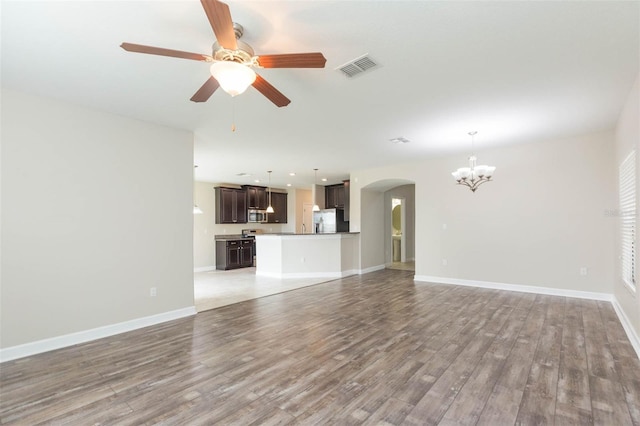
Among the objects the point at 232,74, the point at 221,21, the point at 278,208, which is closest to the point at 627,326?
the point at 232,74

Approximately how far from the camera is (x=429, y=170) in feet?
21.8

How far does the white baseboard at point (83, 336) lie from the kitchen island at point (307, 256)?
316 cm

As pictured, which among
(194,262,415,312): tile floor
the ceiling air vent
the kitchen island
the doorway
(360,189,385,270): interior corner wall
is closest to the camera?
the ceiling air vent

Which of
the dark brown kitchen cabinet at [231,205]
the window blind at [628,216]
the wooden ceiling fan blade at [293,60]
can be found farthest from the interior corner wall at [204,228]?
the window blind at [628,216]

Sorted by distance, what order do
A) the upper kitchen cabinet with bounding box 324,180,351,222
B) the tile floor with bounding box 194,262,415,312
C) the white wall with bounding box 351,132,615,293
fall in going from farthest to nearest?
the upper kitchen cabinet with bounding box 324,180,351,222
the tile floor with bounding box 194,262,415,312
the white wall with bounding box 351,132,615,293

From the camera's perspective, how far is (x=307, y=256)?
7398 mm

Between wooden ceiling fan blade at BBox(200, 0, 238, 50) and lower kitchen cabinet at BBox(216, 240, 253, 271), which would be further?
lower kitchen cabinet at BBox(216, 240, 253, 271)

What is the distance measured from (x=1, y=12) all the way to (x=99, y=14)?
610 millimetres

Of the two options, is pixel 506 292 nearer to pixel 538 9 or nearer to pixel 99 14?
pixel 538 9

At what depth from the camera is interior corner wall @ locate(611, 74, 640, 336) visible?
9.80 ft

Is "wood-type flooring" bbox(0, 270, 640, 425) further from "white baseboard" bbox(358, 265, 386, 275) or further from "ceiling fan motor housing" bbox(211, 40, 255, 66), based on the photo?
"white baseboard" bbox(358, 265, 386, 275)

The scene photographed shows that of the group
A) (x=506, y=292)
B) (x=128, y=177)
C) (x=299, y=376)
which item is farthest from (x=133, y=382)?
(x=506, y=292)

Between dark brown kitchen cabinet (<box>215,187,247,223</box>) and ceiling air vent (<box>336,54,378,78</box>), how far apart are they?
24.1 ft

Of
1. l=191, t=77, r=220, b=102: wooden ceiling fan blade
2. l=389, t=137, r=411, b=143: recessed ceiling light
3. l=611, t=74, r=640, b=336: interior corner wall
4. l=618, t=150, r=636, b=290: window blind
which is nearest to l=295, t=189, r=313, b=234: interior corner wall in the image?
l=389, t=137, r=411, b=143: recessed ceiling light
